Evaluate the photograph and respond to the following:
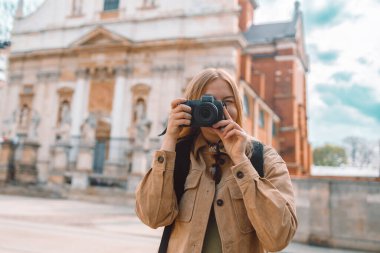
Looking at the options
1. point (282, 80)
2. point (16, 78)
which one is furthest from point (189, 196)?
point (282, 80)

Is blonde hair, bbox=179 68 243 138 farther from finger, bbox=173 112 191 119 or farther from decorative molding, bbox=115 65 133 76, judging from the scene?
decorative molding, bbox=115 65 133 76

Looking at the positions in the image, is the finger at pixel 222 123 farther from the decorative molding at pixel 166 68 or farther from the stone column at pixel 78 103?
the stone column at pixel 78 103

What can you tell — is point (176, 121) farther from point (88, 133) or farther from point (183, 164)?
point (88, 133)

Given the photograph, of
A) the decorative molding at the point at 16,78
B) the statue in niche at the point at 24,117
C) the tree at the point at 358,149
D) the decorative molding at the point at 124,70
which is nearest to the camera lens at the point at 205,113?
the decorative molding at the point at 124,70

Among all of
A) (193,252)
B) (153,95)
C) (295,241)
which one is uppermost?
(153,95)

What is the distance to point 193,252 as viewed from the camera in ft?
5.16

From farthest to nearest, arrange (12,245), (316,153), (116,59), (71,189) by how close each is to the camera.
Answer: (316,153)
(116,59)
(71,189)
(12,245)

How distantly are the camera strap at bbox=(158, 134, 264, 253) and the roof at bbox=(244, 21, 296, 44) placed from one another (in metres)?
32.3

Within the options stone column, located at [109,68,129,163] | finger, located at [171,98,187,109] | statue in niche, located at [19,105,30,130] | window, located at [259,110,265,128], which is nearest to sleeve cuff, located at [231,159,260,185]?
finger, located at [171,98,187,109]

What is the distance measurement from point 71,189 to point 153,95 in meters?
9.09

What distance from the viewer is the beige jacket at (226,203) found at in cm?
155

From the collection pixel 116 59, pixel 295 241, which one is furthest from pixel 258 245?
pixel 116 59

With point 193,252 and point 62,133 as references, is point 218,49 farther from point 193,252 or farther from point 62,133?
point 193,252

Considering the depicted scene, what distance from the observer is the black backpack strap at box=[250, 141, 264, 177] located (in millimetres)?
1751
